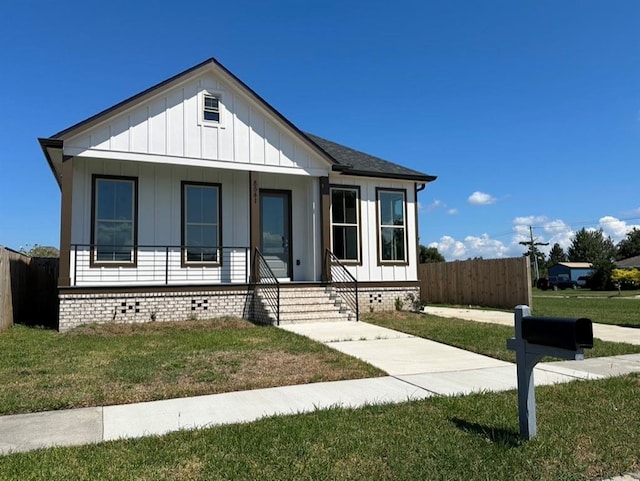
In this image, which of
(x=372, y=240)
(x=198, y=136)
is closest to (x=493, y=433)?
(x=198, y=136)

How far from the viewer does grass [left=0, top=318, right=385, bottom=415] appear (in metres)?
5.50

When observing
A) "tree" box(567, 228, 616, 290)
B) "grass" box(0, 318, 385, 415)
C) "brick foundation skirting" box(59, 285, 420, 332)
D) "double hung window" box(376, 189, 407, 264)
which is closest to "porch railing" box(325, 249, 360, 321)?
"double hung window" box(376, 189, 407, 264)

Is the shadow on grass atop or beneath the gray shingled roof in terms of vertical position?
beneath

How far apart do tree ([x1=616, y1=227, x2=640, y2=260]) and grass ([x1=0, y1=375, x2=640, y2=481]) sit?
77.9m

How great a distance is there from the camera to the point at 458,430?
13.7 feet

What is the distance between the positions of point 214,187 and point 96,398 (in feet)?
28.7

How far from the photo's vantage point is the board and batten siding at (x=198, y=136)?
11.5 m

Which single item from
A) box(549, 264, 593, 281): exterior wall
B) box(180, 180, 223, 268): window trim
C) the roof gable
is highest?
the roof gable

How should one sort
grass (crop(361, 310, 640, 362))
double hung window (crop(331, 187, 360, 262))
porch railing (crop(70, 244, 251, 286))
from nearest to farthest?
grass (crop(361, 310, 640, 362)), porch railing (crop(70, 244, 251, 286)), double hung window (crop(331, 187, 360, 262))

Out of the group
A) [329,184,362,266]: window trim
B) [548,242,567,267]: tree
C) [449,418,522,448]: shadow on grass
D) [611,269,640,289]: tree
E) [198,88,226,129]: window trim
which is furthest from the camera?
[548,242,567,267]: tree

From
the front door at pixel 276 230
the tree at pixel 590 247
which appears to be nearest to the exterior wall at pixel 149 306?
the front door at pixel 276 230

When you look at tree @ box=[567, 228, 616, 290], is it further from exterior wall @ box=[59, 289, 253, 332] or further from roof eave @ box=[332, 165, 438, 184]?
exterior wall @ box=[59, 289, 253, 332]

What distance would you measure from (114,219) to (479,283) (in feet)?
43.5

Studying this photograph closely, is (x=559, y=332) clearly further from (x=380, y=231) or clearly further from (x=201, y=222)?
(x=380, y=231)
